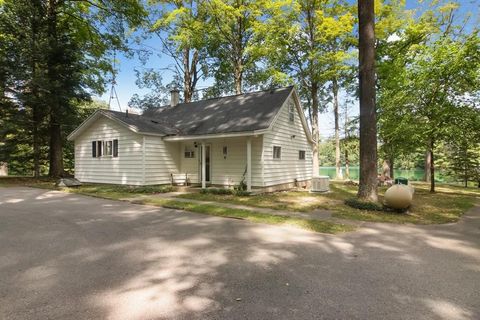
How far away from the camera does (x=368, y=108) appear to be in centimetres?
970

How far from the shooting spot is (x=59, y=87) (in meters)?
17.5

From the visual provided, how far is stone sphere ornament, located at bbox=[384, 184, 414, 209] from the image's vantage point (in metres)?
8.39

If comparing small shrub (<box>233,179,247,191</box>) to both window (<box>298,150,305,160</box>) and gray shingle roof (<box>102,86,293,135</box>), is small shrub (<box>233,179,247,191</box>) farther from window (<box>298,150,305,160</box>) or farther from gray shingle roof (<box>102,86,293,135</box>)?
window (<box>298,150,305,160</box>)

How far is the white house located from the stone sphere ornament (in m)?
5.60

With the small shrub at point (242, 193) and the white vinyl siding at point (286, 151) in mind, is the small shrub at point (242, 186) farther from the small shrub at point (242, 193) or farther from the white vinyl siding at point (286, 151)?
the white vinyl siding at point (286, 151)

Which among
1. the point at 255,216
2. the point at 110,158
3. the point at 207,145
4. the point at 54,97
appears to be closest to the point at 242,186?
the point at 207,145

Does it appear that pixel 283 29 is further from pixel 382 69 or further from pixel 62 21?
pixel 62 21

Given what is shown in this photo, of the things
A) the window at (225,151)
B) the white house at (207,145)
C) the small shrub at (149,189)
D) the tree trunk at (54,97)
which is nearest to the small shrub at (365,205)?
the white house at (207,145)

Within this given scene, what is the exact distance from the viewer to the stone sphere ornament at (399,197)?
8.39 metres

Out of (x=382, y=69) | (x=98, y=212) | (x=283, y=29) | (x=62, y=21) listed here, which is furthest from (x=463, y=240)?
(x=62, y=21)

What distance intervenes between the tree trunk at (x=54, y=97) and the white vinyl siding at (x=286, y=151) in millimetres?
14010

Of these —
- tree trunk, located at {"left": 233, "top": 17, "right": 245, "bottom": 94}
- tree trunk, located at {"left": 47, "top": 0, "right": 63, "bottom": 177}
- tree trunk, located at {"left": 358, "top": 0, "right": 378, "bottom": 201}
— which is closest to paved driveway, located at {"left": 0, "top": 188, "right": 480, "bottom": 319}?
tree trunk, located at {"left": 358, "top": 0, "right": 378, "bottom": 201}

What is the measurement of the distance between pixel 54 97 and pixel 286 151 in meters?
15.0

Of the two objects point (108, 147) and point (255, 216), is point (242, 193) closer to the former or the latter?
point (255, 216)
